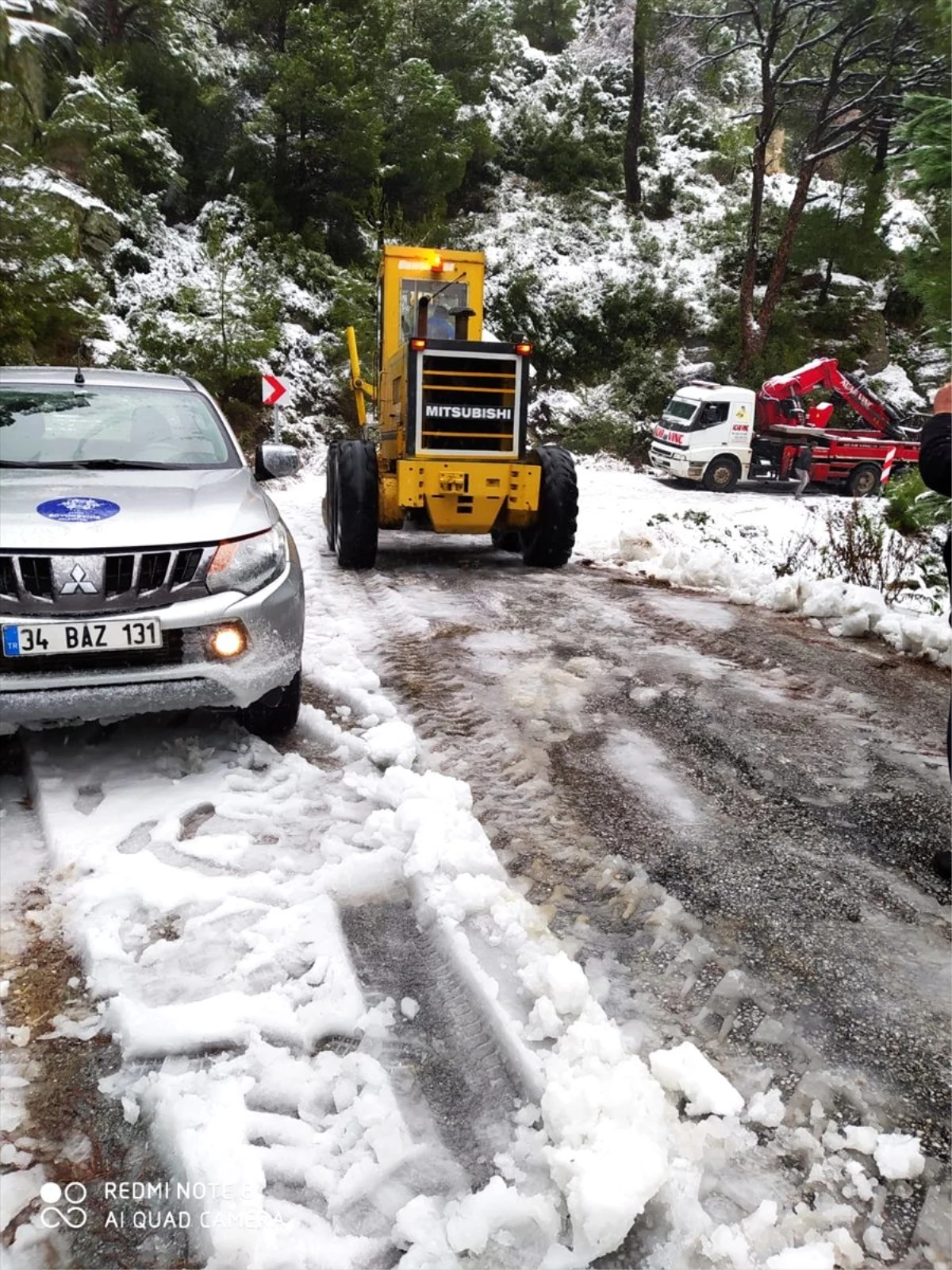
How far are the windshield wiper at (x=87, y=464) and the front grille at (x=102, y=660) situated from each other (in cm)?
110

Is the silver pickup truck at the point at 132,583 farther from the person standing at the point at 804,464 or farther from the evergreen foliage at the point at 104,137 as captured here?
the person standing at the point at 804,464

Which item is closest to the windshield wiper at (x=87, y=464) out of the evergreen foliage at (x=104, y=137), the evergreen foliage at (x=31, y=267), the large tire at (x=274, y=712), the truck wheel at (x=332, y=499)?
the large tire at (x=274, y=712)

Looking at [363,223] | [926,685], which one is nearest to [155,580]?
[926,685]

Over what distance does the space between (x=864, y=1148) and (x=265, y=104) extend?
22.2 m

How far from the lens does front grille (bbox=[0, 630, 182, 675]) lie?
305 centimetres

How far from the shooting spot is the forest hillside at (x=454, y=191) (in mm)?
15625

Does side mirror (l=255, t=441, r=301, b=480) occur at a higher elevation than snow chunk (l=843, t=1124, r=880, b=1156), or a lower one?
higher

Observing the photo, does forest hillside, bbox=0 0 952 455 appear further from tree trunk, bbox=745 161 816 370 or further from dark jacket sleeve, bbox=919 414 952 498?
dark jacket sleeve, bbox=919 414 952 498

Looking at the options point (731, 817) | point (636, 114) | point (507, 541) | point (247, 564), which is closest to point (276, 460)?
point (247, 564)

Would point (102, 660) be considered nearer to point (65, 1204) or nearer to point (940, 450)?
point (65, 1204)

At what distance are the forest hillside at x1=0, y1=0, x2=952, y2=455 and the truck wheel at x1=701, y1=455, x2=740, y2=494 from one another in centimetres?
369

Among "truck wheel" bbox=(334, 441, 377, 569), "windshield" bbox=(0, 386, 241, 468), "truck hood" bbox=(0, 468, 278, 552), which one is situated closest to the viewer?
"truck hood" bbox=(0, 468, 278, 552)

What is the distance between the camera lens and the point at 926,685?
498cm

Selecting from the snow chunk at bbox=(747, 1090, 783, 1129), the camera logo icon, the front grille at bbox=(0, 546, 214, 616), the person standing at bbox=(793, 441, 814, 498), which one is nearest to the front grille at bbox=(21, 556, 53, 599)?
the front grille at bbox=(0, 546, 214, 616)
